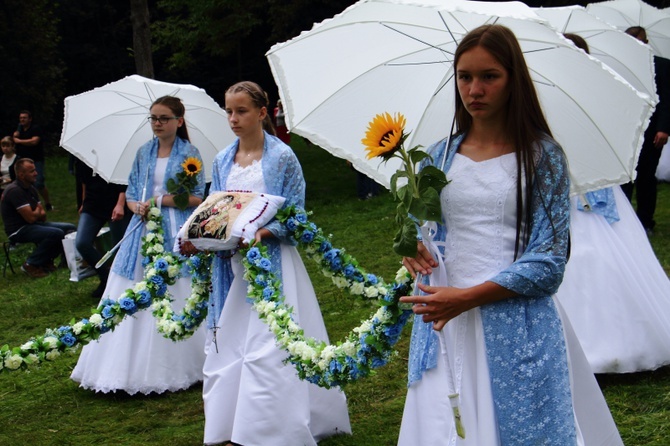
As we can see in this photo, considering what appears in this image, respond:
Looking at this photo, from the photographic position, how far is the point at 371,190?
1738 cm

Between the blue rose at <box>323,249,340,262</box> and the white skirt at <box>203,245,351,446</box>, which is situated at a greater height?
the blue rose at <box>323,249,340,262</box>

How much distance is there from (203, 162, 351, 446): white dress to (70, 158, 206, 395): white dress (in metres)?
1.50

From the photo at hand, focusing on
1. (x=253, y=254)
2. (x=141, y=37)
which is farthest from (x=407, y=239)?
(x=141, y=37)

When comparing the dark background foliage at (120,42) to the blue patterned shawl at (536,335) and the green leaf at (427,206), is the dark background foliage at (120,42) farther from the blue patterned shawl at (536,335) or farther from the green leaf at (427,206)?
the blue patterned shawl at (536,335)

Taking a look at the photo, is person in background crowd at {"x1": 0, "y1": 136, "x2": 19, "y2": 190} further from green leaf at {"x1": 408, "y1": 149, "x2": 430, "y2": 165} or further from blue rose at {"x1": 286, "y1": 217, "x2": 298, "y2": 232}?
green leaf at {"x1": 408, "y1": 149, "x2": 430, "y2": 165}

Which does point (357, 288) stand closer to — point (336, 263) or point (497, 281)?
point (336, 263)

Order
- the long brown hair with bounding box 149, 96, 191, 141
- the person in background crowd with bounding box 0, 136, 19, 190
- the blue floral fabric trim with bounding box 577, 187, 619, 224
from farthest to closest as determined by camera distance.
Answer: the person in background crowd with bounding box 0, 136, 19, 190 < the long brown hair with bounding box 149, 96, 191, 141 < the blue floral fabric trim with bounding box 577, 187, 619, 224

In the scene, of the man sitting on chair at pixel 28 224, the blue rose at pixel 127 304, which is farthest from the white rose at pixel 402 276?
the man sitting on chair at pixel 28 224

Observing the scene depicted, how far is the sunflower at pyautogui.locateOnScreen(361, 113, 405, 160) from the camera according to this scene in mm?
3461

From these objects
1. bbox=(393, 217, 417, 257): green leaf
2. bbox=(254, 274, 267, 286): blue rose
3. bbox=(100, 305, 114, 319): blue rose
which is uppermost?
bbox=(393, 217, 417, 257): green leaf

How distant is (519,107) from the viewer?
3.40m

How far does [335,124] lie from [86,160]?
4.16 meters

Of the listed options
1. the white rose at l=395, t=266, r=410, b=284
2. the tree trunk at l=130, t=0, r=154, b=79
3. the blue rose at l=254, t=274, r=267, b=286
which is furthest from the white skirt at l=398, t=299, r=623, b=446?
the tree trunk at l=130, t=0, r=154, b=79

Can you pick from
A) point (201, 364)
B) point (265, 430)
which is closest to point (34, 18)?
point (201, 364)
